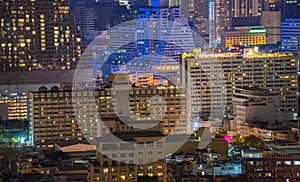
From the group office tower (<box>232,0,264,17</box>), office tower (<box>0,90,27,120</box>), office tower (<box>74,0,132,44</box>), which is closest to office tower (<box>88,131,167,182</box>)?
office tower (<box>0,90,27,120</box>)

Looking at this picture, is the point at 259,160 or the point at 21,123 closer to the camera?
the point at 259,160

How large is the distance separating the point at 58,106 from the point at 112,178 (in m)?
7.87

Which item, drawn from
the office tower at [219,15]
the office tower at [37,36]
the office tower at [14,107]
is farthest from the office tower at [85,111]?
the office tower at [219,15]

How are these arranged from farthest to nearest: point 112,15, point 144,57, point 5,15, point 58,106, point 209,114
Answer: point 112,15 → point 144,57 → point 5,15 → point 209,114 → point 58,106

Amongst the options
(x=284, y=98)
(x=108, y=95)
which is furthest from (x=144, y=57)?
(x=108, y=95)

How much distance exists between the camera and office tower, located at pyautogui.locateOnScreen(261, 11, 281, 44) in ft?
127

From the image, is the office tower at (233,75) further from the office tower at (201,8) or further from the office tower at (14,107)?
the office tower at (201,8)

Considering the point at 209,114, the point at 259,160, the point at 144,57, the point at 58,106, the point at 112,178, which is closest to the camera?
the point at 112,178

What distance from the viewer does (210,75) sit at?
26.0m

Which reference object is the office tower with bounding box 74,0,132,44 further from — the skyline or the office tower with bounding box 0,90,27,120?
the office tower with bounding box 0,90,27,120

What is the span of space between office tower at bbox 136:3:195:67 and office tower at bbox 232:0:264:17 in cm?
457

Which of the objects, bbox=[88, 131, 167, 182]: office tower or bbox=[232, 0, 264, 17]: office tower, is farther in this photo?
bbox=[232, 0, 264, 17]: office tower

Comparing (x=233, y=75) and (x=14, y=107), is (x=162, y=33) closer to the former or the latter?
(x=233, y=75)

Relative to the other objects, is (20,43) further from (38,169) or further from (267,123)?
(38,169)
